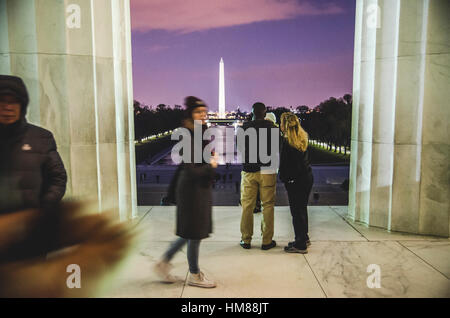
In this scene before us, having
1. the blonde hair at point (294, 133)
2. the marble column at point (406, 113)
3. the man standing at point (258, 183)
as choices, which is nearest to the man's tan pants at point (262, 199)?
the man standing at point (258, 183)

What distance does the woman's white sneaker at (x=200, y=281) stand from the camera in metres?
3.64

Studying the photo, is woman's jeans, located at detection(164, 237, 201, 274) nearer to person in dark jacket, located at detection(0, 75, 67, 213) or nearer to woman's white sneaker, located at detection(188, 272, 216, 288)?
woman's white sneaker, located at detection(188, 272, 216, 288)

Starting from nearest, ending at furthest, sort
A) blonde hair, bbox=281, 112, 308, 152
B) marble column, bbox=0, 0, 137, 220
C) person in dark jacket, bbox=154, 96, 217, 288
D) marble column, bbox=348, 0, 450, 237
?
person in dark jacket, bbox=154, 96, 217, 288, blonde hair, bbox=281, 112, 308, 152, marble column, bbox=0, 0, 137, 220, marble column, bbox=348, 0, 450, 237

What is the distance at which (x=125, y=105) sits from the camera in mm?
5922

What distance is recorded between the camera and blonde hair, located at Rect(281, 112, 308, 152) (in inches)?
170

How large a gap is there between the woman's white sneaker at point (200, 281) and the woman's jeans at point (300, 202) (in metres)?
1.46

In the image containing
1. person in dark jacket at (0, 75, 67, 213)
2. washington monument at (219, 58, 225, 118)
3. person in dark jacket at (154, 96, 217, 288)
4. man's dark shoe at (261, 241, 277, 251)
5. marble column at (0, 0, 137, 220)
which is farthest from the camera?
washington monument at (219, 58, 225, 118)

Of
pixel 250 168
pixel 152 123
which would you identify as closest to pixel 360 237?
pixel 250 168

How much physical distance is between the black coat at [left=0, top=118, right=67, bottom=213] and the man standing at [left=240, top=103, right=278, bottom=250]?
239cm

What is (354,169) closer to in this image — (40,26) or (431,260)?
(431,260)

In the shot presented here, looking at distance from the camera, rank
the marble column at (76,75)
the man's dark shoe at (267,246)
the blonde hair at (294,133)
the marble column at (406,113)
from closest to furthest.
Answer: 1. the blonde hair at (294,133)
2. the man's dark shoe at (267,246)
3. the marble column at (76,75)
4. the marble column at (406,113)

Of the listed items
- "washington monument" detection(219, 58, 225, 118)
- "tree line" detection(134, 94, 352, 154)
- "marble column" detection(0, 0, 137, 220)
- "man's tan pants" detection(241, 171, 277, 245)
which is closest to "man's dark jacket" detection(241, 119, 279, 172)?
"man's tan pants" detection(241, 171, 277, 245)

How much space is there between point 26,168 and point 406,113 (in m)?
5.04

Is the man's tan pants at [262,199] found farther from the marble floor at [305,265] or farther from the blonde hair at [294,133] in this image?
the blonde hair at [294,133]
